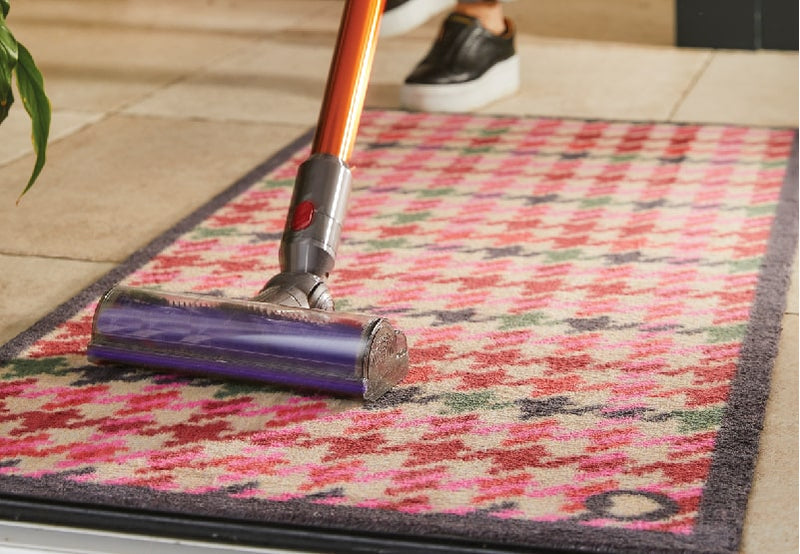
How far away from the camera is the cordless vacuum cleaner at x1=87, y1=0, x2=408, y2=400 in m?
1.18

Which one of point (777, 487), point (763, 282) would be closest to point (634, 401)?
point (777, 487)

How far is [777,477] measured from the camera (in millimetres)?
1089

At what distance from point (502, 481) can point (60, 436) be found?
1.27 feet

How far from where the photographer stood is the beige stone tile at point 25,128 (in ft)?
7.11

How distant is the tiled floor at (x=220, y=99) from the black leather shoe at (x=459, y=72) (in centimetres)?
5

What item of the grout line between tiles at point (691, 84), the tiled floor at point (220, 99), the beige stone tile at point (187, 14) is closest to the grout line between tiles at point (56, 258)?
the tiled floor at point (220, 99)

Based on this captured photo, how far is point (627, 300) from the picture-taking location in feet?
4.87

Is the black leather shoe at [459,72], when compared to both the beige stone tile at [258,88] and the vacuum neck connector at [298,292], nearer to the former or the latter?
the beige stone tile at [258,88]

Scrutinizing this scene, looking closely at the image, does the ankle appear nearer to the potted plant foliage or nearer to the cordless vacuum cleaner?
the cordless vacuum cleaner

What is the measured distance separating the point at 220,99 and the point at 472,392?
4.61 feet

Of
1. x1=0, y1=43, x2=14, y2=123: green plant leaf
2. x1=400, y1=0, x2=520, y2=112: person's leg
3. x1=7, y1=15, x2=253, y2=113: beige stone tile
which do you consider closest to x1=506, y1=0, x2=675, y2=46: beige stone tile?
x1=400, y1=0, x2=520, y2=112: person's leg

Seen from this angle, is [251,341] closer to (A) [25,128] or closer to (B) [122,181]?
(B) [122,181]

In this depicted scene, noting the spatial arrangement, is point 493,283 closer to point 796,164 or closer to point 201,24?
point 796,164

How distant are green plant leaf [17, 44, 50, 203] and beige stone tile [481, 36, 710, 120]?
54.0 inches
